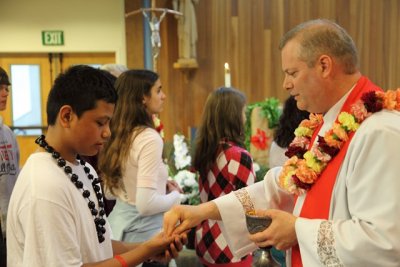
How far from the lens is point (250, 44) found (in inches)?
264

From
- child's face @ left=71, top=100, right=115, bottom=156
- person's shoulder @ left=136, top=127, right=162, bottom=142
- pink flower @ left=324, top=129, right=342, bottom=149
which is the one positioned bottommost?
person's shoulder @ left=136, top=127, right=162, bottom=142

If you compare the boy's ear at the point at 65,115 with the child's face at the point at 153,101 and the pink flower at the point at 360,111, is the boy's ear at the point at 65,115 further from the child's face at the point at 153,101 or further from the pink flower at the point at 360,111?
the child's face at the point at 153,101

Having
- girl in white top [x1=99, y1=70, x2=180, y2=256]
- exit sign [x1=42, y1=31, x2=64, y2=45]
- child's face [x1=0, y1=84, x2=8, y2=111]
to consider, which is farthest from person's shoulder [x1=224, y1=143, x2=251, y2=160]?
exit sign [x1=42, y1=31, x2=64, y2=45]

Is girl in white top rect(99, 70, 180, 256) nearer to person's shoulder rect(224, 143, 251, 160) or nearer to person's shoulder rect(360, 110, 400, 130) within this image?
person's shoulder rect(224, 143, 251, 160)

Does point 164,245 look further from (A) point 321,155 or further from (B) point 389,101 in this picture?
(B) point 389,101

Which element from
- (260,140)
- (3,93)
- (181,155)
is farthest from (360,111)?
(260,140)

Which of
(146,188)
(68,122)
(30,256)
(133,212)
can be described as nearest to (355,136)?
(68,122)

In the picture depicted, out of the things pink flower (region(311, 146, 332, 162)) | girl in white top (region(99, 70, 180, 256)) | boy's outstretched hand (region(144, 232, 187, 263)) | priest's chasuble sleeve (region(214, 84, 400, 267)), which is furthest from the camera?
girl in white top (region(99, 70, 180, 256))

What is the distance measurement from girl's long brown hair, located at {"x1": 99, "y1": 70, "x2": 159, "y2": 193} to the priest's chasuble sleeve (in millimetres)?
1208

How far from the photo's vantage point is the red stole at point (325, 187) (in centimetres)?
137

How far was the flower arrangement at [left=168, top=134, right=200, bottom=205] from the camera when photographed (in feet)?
12.0

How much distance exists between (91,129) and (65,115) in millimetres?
88

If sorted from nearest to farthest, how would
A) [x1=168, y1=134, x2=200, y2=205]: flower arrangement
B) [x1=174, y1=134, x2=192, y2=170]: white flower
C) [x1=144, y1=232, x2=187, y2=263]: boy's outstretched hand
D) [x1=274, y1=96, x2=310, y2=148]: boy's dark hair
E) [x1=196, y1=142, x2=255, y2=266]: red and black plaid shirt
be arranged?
[x1=144, y1=232, x2=187, y2=263]: boy's outstretched hand, [x1=196, y1=142, x2=255, y2=266]: red and black plaid shirt, [x1=274, y1=96, x2=310, y2=148]: boy's dark hair, [x1=168, y1=134, x2=200, y2=205]: flower arrangement, [x1=174, y1=134, x2=192, y2=170]: white flower

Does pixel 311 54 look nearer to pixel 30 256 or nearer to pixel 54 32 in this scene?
pixel 30 256
